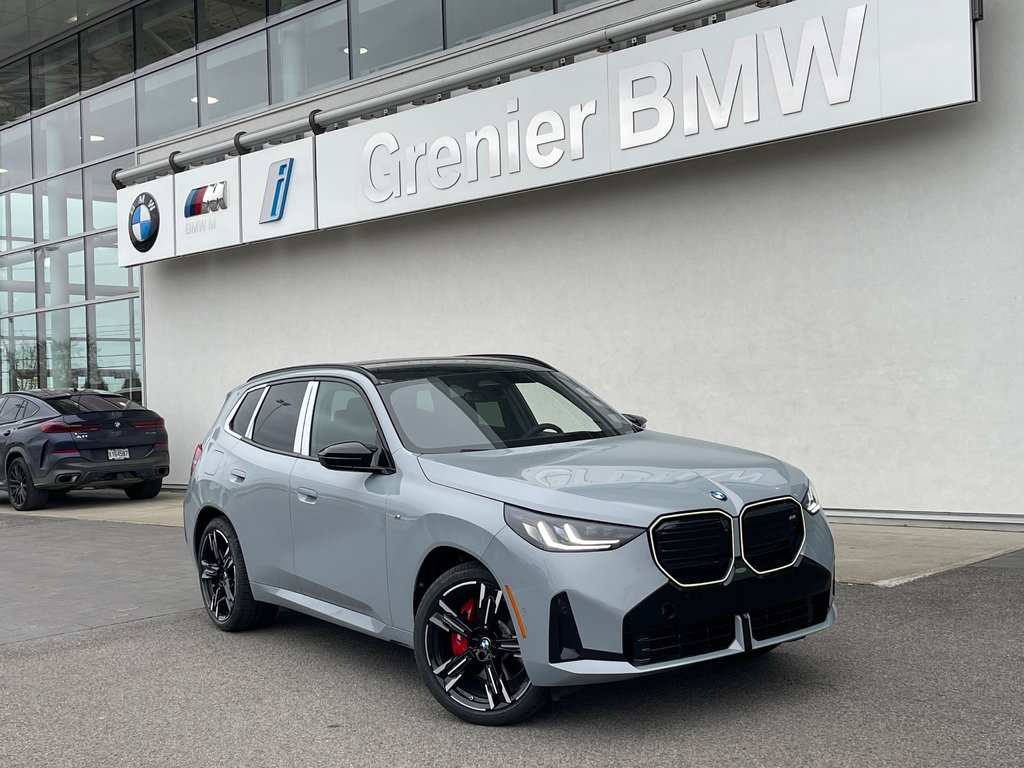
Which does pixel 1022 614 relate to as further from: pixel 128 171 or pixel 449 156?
pixel 128 171

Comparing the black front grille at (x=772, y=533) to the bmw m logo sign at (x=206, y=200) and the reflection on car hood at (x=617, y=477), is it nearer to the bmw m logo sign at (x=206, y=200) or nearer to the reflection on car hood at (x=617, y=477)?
the reflection on car hood at (x=617, y=477)

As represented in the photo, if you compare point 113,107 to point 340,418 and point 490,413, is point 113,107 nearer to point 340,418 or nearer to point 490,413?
point 340,418

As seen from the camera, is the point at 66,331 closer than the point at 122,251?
No

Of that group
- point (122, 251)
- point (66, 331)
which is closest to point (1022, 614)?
point (122, 251)

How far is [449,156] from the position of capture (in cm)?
1363

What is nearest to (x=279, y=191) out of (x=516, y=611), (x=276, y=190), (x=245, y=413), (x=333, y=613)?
(x=276, y=190)

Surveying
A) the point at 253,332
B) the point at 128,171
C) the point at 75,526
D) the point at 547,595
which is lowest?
the point at 75,526

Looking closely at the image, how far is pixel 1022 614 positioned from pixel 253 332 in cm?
1372

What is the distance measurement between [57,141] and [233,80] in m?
6.00

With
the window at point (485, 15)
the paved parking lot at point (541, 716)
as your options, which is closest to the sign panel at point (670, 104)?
the window at point (485, 15)

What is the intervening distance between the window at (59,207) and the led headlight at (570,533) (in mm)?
19291

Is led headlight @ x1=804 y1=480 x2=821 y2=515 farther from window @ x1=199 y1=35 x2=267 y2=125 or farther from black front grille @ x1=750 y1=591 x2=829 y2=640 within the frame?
window @ x1=199 y1=35 x2=267 y2=125

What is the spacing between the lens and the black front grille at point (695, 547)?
172 inches

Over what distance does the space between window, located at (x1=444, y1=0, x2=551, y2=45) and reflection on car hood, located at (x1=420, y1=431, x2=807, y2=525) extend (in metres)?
10.0
